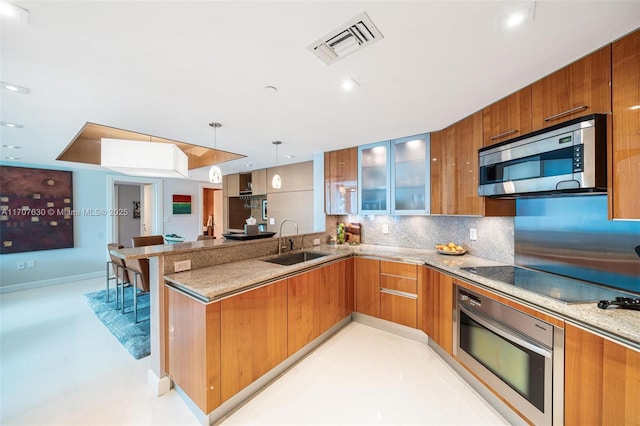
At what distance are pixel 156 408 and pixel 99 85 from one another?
237 centimetres

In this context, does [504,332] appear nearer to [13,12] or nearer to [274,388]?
[274,388]

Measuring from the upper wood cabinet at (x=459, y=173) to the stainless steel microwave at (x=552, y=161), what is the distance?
17 centimetres

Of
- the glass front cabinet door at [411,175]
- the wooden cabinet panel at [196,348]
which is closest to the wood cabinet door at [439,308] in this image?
the glass front cabinet door at [411,175]

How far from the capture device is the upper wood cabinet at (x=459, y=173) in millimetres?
2209

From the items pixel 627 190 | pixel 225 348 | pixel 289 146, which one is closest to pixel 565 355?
pixel 627 190

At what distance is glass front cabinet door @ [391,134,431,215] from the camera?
9.23ft

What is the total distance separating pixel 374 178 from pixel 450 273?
153 centimetres

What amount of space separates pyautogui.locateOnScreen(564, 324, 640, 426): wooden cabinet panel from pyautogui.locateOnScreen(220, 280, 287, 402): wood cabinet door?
180cm

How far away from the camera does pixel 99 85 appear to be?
5.72 ft

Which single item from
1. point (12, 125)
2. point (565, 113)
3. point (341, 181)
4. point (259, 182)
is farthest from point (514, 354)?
point (12, 125)

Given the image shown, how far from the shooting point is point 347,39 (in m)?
1.29

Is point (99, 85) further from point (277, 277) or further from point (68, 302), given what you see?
point (68, 302)

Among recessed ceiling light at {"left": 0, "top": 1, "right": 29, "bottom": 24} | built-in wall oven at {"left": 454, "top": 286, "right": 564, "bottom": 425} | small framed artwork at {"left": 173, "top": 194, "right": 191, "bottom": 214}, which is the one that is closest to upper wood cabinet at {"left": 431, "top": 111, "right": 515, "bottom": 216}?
built-in wall oven at {"left": 454, "top": 286, "right": 564, "bottom": 425}

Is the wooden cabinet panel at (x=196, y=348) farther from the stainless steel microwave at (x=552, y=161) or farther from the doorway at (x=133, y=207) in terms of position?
the doorway at (x=133, y=207)
